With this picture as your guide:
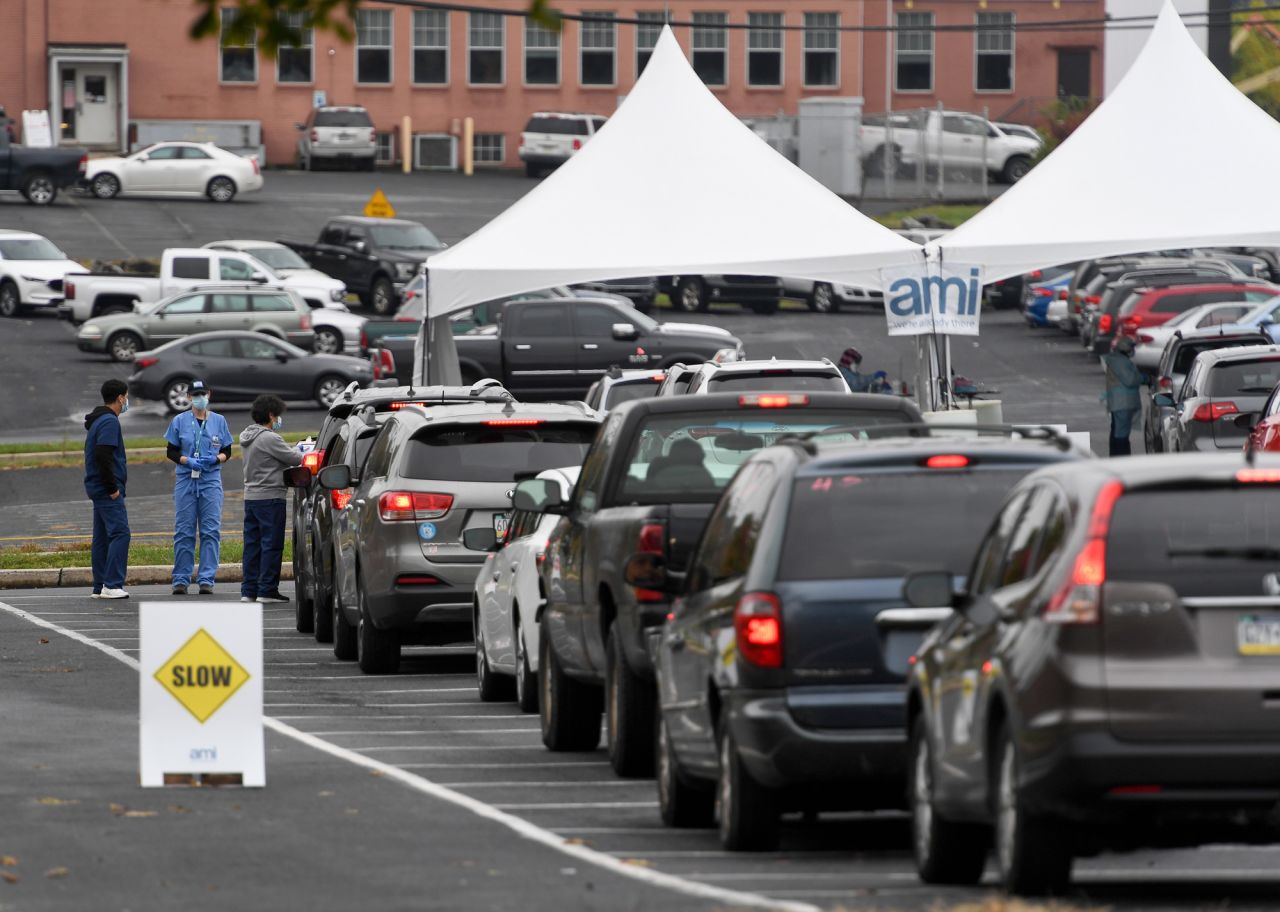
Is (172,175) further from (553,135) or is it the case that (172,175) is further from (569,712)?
(569,712)

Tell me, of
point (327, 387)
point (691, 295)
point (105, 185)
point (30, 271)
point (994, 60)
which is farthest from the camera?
point (994, 60)

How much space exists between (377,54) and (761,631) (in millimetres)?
73814

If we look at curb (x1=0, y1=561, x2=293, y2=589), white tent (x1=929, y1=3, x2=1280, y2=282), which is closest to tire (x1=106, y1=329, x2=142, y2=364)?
curb (x1=0, y1=561, x2=293, y2=589)

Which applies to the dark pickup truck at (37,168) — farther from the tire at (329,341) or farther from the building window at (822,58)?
the building window at (822,58)

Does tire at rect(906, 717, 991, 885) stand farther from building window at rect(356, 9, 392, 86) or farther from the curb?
building window at rect(356, 9, 392, 86)

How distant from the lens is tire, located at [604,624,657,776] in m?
12.1

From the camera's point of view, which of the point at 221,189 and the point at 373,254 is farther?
the point at 221,189

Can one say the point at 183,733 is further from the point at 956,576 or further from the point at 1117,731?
the point at 1117,731

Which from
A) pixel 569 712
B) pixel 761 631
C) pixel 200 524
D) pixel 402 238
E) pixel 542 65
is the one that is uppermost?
pixel 542 65

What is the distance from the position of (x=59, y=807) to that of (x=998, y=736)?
443 cm

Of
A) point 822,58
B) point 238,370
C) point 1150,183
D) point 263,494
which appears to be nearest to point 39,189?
point 238,370

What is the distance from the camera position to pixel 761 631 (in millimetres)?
9422

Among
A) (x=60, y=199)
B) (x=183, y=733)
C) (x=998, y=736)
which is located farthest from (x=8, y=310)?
(x=998, y=736)

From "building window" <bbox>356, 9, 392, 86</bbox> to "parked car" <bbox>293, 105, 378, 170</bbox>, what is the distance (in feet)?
8.69
